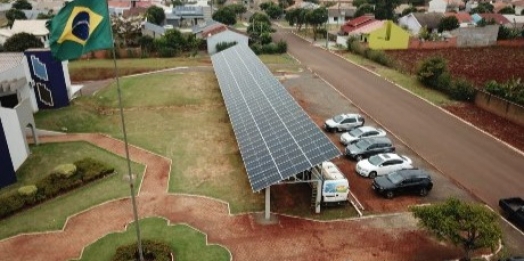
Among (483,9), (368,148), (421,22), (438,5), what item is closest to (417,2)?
(438,5)

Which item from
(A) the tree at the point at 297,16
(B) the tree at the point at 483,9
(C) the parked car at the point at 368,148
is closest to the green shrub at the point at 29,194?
(C) the parked car at the point at 368,148

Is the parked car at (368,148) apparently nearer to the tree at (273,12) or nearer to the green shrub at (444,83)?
the green shrub at (444,83)

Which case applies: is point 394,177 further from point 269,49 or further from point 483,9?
point 483,9

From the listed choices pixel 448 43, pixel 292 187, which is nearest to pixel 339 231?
pixel 292 187

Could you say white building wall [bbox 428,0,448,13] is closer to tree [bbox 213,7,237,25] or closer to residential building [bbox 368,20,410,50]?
→ residential building [bbox 368,20,410,50]

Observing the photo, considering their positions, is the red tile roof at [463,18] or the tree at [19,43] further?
the red tile roof at [463,18]

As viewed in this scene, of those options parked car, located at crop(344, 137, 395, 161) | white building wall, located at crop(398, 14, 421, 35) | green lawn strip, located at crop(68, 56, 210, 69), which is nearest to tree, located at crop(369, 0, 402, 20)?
white building wall, located at crop(398, 14, 421, 35)
